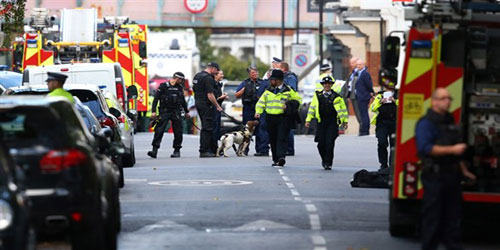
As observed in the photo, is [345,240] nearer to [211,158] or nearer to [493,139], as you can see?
[493,139]

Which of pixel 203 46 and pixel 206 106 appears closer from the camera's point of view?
pixel 206 106

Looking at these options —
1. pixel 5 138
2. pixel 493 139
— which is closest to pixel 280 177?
pixel 493 139

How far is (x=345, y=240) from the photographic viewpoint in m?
14.9

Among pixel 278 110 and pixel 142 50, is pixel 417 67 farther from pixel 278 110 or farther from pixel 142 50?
pixel 142 50

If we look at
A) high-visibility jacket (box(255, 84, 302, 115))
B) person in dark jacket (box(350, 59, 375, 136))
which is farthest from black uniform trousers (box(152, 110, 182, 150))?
person in dark jacket (box(350, 59, 375, 136))

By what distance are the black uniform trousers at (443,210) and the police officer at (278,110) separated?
38.6 ft

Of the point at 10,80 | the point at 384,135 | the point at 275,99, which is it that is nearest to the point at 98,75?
the point at 10,80

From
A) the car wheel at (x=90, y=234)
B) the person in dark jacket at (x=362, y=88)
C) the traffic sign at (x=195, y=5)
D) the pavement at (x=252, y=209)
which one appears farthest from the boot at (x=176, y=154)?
the traffic sign at (x=195, y=5)

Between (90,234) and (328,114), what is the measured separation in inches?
482

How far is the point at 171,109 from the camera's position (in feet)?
94.1

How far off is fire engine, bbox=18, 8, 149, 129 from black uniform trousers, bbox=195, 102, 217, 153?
651 centimetres

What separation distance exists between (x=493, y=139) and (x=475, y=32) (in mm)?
1143

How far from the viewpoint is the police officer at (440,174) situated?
41.3ft

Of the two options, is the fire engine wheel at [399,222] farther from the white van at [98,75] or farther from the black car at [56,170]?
the white van at [98,75]
